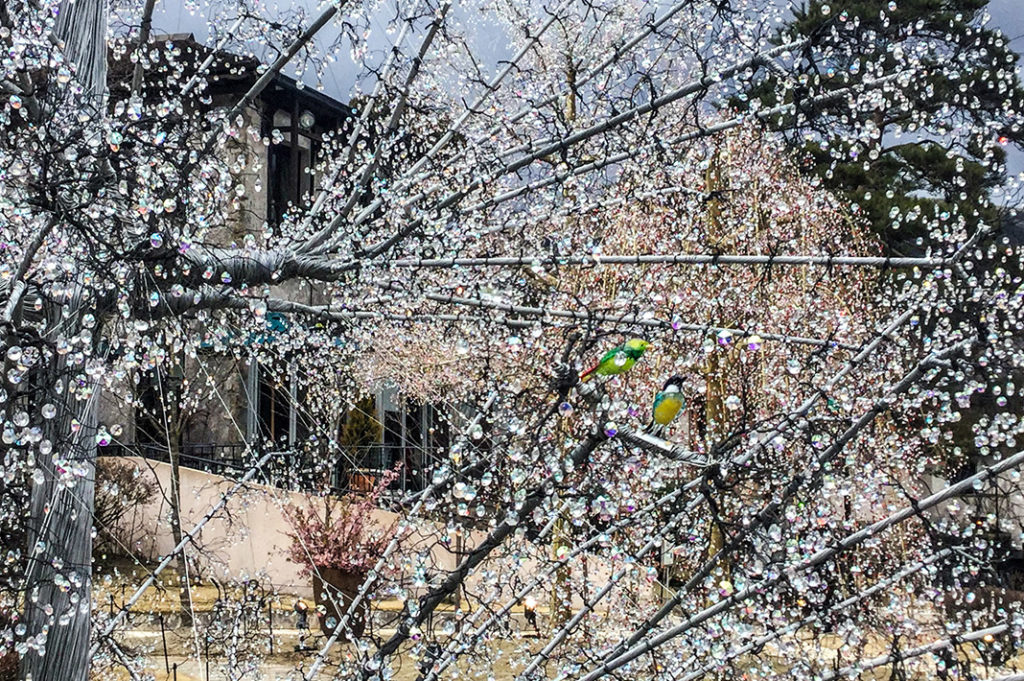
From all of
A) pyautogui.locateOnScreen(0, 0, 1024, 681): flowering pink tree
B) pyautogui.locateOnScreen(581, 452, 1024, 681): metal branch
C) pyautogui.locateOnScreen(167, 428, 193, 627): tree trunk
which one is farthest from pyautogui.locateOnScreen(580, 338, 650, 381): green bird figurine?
pyautogui.locateOnScreen(167, 428, 193, 627): tree trunk

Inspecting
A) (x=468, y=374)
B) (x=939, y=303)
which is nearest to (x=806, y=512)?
(x=939, y=303)

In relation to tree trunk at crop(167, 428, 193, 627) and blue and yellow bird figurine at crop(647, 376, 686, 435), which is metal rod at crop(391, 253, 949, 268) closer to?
blue and yellow bird figurine at crop(647, 376, 686, 435)

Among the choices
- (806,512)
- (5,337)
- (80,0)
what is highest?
(80,0)

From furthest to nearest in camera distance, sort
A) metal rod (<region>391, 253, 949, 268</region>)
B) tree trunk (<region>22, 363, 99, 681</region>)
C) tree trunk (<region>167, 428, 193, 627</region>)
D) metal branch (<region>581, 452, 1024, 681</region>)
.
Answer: tree trunk (<region>167, 428, 193, 627</region>)
tree trunk (<region>22, 363, 99, 681</region>)
metal rod (<region>391, 253, 949, 268</region>)
metal branch (<region>581, 452, 1024, 681</region>)

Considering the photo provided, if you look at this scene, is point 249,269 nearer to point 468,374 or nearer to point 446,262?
point 446,262

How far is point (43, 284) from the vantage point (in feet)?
8.40

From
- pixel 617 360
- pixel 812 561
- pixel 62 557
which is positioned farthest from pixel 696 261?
pixel 62 557

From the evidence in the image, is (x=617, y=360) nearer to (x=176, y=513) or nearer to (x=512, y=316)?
(x=512, y=316)

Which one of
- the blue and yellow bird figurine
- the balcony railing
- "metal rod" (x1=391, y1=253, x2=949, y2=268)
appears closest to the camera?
the blue and yellow bird figurine

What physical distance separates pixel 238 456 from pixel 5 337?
13147 mm

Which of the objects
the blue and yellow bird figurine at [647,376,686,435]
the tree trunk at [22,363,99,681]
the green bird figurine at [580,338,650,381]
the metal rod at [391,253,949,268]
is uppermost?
the metal rod at [391,253,949,268]

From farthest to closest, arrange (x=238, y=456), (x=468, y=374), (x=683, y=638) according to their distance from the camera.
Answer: (x=238, y=456)
(x=468, y=374)
(x=683, y=638)

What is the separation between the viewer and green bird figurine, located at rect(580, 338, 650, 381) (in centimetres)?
230

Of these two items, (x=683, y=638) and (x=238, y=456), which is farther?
(x=238, y=456)
